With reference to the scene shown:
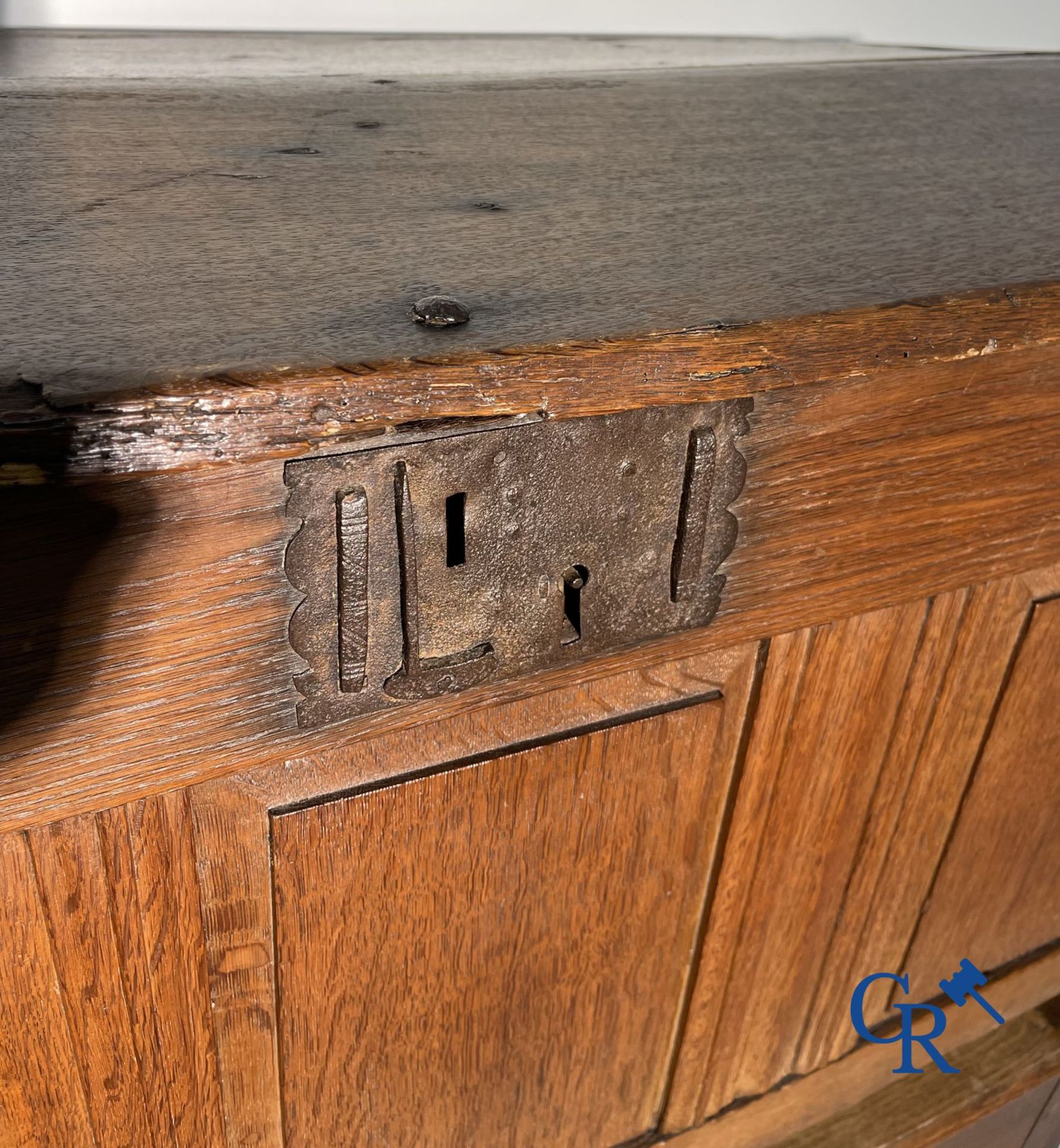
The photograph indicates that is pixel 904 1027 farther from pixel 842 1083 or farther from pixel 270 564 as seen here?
pixel 270 564

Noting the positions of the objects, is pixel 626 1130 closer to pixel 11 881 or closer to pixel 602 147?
pixel 11 881

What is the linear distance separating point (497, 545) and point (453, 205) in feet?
0.56

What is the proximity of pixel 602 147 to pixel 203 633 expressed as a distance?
362 mm

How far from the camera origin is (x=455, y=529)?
354 mm

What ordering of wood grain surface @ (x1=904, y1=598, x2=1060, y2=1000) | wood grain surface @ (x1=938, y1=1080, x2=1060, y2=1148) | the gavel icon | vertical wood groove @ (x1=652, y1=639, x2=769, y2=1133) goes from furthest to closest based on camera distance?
1. wood grain surface @ (x1=938, y1=1080, x2=1060, y2=1148)
2. the gavel icon
3. wood grain surface @ (x1=904, y1=598, x2=1060, y2=1000)
4. vertical wood groove @ (x1=652, y1=639, x2=769, y2=1133)

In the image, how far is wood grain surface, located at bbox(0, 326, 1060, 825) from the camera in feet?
1.03

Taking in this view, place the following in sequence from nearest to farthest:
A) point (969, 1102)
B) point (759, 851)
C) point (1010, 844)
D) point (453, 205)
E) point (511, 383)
A: 1. point (511, 383)
2. point (453, 205)
3. point (759, 851)
4. point (1010, 844)
5. point (969, 1102)

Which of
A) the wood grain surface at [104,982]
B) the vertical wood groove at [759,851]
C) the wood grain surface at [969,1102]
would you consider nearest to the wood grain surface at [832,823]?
the vertical wood groove at [759,851]

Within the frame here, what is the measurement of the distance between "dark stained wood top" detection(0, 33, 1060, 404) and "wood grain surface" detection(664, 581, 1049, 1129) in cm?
18

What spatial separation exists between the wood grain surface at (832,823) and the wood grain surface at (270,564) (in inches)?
1.8

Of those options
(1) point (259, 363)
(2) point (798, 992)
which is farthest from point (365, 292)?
(2) point (798, 992)

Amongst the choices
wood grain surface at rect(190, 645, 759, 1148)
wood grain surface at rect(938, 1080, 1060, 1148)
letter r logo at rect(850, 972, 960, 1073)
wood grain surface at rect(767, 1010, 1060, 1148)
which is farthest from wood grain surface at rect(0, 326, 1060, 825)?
wood grain surface at rect(938, 1080, 1060, 1148)

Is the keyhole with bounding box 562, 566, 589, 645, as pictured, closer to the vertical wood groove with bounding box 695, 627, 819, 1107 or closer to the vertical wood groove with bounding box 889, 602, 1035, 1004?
the vertical wood groove with bounding box 695, 627, 819, 1107

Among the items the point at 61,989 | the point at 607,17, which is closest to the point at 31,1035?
the point at 61,989
